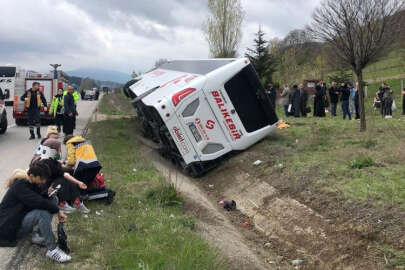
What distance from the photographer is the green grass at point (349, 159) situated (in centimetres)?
646

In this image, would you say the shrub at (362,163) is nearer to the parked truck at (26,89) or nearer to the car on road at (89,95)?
the parked truck at (26,89)

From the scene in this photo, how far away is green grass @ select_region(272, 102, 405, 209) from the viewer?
6.46m

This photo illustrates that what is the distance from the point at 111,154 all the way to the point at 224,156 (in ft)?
9.93

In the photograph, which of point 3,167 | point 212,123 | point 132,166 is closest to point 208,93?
point 212,123

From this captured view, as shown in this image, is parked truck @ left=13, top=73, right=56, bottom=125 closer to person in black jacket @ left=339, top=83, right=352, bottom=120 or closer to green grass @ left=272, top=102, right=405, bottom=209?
green grass @ left=272, top=102, right=405, bottom=209

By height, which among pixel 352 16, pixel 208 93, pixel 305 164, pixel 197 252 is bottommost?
pixel 197 252

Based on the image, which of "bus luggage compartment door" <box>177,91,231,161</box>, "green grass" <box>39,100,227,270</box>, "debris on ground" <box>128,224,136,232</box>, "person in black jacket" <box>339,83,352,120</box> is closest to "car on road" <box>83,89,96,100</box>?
"person in black jacket" <box>339,83,352,120</box>

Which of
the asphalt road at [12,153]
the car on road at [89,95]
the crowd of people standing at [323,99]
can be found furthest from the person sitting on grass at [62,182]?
the car on road at [89,95]

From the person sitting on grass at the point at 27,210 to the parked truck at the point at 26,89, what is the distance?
13736 millimetres

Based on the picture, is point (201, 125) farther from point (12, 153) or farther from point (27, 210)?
point (27, 210)

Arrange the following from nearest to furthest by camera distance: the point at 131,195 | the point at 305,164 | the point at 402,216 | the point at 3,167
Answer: the point at 402,216 → the point at 131,195 → the point at 305,164 → the point at 3,167

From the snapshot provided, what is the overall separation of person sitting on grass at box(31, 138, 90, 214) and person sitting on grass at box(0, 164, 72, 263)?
0.88 m

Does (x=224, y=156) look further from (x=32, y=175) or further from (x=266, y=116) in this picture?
(x=32, y=175)

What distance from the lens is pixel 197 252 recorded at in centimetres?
474
